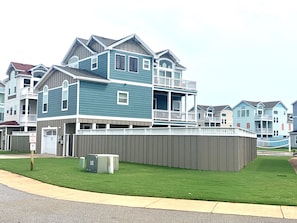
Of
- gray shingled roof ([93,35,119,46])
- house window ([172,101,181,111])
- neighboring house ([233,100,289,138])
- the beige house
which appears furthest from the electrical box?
neighboring house ([233,100,289,138])

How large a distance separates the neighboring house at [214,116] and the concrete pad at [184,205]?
74.9m

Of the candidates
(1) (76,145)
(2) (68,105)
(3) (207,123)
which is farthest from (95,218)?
(3) (207,123)

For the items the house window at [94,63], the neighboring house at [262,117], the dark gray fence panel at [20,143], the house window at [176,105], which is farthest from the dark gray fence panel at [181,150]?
the neighboring house at [262,117]

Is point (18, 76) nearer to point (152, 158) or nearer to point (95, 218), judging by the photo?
point (152, 158)

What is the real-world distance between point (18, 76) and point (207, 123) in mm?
50296

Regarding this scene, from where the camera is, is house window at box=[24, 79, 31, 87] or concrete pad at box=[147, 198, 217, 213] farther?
house window at box=[24, 79, 31, 87]

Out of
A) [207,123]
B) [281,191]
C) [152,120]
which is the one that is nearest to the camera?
[281,191]

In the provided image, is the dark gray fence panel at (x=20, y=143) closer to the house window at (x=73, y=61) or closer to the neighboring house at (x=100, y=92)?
the neighboring house at (x=100, y=92)

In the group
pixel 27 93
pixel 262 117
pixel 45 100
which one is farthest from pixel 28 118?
pixel 262 117

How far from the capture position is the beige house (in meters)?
86.1

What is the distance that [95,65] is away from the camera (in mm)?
34062

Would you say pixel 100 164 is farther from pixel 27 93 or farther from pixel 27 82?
pixel 27 82

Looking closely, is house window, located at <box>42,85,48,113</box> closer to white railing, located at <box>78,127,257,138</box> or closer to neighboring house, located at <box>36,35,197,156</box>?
neighboring house, located at <box>36,35,197,156</box>

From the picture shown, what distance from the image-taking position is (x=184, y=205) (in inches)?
375
